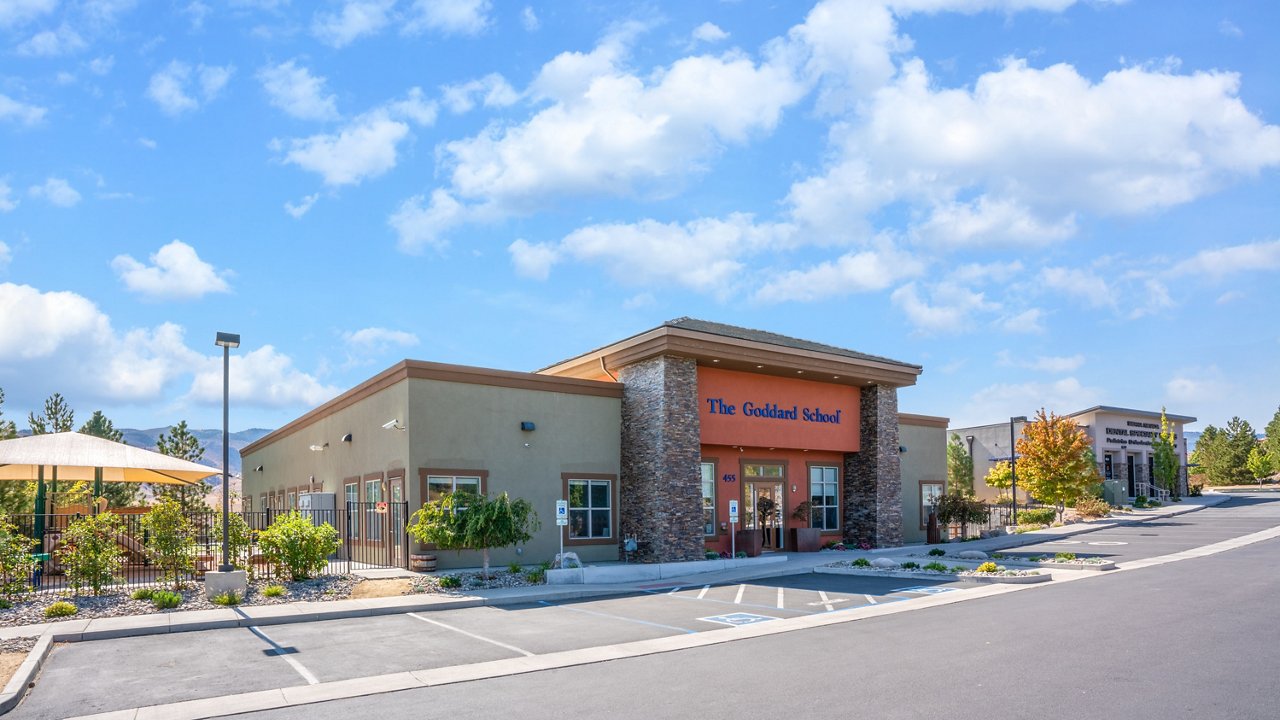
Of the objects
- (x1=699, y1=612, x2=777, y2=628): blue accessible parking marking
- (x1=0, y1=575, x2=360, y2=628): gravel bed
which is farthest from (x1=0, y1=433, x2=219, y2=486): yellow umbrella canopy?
(x1=699, y1=612, x2=777, y2=628): blue accessible parking marking

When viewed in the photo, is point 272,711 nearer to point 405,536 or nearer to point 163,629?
point 163,629

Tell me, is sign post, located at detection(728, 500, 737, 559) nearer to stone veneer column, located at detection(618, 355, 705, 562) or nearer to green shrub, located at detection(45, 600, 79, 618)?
stone veneer column, located at detection(618, 355, 705, 562)

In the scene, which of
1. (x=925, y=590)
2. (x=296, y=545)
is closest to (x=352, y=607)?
(x=296, y=545)

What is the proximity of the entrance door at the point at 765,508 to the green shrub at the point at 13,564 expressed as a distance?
18.4 metres

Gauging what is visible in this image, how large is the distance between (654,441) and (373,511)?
7.84 m

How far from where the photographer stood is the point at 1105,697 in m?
8.89

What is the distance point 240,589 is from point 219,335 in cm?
508

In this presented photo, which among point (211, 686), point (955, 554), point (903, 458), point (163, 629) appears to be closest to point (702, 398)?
point (955, 554)

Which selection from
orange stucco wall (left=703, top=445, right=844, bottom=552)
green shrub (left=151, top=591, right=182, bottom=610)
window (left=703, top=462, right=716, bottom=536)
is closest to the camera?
green shrub (left=151, top=591, right=182, bottom=610)

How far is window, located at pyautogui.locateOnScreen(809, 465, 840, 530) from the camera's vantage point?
96.5 ft

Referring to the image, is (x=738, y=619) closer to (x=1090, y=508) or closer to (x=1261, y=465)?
(x=1090, y=508)

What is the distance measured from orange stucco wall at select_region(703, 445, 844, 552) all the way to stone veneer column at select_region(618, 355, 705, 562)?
2.24 m

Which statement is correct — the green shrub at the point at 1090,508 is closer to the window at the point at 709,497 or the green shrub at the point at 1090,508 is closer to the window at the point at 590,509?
the window at the point at 709,497

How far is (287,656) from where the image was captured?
12172 millimetres
